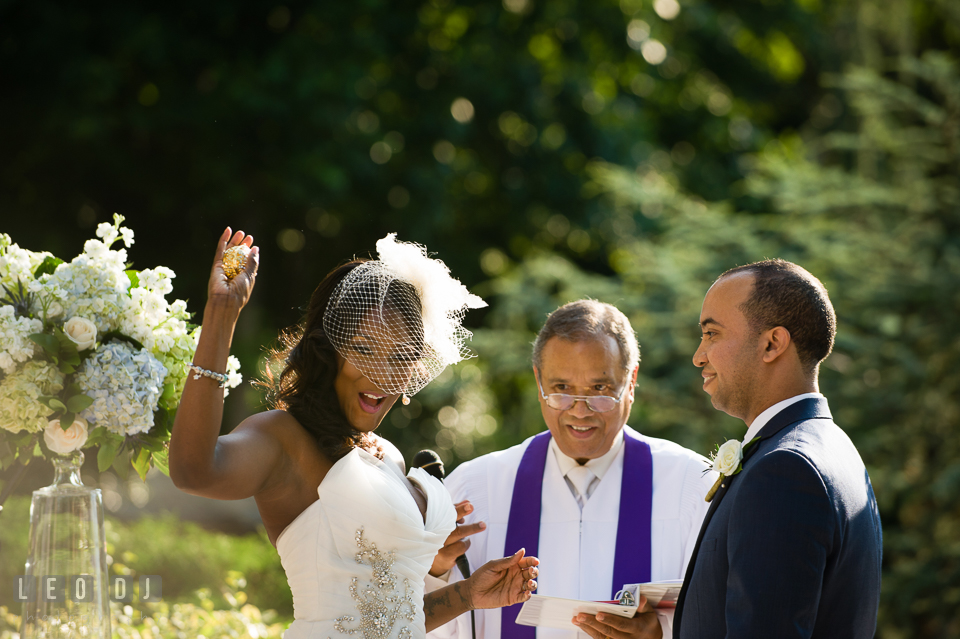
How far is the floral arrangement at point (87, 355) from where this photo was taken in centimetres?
250

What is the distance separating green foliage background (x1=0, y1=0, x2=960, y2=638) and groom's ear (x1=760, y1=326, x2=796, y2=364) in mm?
5701

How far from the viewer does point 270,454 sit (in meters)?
2.35

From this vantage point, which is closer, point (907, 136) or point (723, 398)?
point (723, 398)

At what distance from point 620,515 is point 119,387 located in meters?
1.95

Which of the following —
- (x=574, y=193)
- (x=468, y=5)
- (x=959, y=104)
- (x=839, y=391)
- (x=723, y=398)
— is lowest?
(x=723, y=398)

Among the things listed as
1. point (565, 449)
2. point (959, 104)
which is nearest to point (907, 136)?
point (959, 104)

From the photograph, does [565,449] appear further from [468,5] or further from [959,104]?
[468,5]

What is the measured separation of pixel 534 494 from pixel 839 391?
5.27 m

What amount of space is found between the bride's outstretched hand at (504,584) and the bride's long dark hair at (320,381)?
22.4 inches

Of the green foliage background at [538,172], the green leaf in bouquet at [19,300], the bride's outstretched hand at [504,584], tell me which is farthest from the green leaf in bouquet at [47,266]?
the green foliage background at [538,172]

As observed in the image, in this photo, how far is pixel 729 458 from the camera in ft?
7.79

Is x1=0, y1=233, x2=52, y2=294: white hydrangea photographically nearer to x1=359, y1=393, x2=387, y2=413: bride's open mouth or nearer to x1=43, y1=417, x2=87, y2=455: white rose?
x1=43, y1=417, x2=87, y2=455: white rose

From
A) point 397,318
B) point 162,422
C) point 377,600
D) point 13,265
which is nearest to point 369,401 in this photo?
point 397,318

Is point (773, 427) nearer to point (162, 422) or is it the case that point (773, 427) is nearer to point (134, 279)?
point (162, 422)
